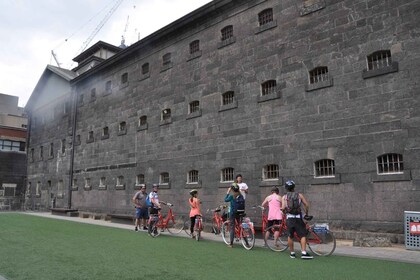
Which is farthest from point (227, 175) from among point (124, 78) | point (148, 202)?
point (124, 78)

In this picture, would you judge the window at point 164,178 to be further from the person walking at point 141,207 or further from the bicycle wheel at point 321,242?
the bicycle wheel at point 321,242

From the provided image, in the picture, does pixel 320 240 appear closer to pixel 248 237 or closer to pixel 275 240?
pixel 275 240

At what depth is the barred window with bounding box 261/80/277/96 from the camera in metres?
16.0

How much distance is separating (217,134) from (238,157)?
183 cm

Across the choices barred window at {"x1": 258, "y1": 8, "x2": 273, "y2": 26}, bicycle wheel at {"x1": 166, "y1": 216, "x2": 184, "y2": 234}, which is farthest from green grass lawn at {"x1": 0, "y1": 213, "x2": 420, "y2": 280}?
barred window at {"x1": 258, "y1": 8, "x2": 273, "y2": 26}

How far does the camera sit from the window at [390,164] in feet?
39.4

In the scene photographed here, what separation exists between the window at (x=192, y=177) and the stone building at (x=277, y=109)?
0.16 m

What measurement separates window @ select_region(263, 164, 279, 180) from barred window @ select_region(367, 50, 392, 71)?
17.1 feet

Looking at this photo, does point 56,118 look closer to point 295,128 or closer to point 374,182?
point 295,128

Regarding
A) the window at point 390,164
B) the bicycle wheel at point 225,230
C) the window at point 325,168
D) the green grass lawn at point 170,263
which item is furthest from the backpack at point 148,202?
the window at point 390,164

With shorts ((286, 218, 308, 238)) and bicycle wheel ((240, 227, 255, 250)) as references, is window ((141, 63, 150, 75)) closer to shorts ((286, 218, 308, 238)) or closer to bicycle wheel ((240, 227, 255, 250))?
A: bicycle wheel ((240, 227, 255, 250))

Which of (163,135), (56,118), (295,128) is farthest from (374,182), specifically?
(56,118)

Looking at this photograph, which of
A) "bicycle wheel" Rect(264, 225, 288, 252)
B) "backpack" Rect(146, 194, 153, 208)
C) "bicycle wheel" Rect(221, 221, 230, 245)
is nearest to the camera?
"bicycle wheel" Rect(264, 225, 288, 252)

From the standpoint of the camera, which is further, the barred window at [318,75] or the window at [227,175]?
the window at [227,175]
